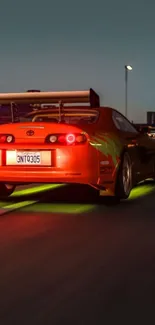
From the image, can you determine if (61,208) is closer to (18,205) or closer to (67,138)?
(18,205)

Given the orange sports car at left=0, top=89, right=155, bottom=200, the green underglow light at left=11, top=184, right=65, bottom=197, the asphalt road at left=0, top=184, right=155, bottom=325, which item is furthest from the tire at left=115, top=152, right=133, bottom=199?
the green underglow light at left=11, top=184, right=65, bottom=197

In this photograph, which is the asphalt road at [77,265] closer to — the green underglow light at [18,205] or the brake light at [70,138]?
the green underglow light at [18,205]

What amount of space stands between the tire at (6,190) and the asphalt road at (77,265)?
0.97m

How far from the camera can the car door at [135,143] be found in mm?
9359

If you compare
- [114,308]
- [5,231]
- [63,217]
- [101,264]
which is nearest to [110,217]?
[63,217]

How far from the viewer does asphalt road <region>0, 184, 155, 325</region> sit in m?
3.68

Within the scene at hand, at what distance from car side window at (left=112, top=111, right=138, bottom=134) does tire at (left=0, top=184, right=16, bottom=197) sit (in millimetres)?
2035

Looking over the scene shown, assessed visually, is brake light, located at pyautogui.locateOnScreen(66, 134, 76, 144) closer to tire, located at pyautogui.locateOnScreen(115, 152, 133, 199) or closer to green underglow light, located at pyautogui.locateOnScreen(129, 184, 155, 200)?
tire, located at pyautogui.locateOnScreen(115, 152, 133, 199)

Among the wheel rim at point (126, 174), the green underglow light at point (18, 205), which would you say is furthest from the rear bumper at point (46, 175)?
the wheel rim at point (126, 174)

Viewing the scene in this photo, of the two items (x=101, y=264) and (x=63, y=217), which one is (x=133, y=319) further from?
(x=63, y=217)

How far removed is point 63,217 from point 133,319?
161 inches

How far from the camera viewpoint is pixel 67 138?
830 centimetres

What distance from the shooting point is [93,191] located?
33.9 feet

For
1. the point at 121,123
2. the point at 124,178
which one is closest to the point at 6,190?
the point at 124,178
